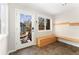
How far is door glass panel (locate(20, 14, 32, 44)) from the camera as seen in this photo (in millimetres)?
1113

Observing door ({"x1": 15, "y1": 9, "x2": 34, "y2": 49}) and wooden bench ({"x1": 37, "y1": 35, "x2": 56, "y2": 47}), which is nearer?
door ({"x1": 15, "y1": 9, "x2": 34, "y2": 49})

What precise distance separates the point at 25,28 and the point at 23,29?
33 mm

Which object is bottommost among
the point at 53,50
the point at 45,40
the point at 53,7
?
the point at 53,50

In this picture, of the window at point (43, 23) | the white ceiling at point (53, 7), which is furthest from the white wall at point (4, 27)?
the window at point (43, 23)

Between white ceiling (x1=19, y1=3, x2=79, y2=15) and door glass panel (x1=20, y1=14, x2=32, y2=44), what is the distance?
0.19 metres

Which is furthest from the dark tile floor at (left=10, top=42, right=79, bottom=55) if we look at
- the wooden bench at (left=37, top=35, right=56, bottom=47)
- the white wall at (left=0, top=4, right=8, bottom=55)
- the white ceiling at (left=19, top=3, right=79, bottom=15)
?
the white ceiling at (left=19, top=3, right=79, bottom=15)

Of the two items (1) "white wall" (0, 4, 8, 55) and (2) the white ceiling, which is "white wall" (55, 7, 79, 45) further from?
(1) "white wall" (0, 4, 8, 55)

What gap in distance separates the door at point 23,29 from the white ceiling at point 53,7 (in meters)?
0.15

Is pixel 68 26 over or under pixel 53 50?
over

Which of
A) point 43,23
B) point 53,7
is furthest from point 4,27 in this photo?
point 53,7

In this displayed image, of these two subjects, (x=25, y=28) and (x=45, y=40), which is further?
(x=45, y=40)

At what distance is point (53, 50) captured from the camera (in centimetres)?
120

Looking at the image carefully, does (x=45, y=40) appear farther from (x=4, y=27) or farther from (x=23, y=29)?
(x=4, y=27)

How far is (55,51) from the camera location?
1165 mm
